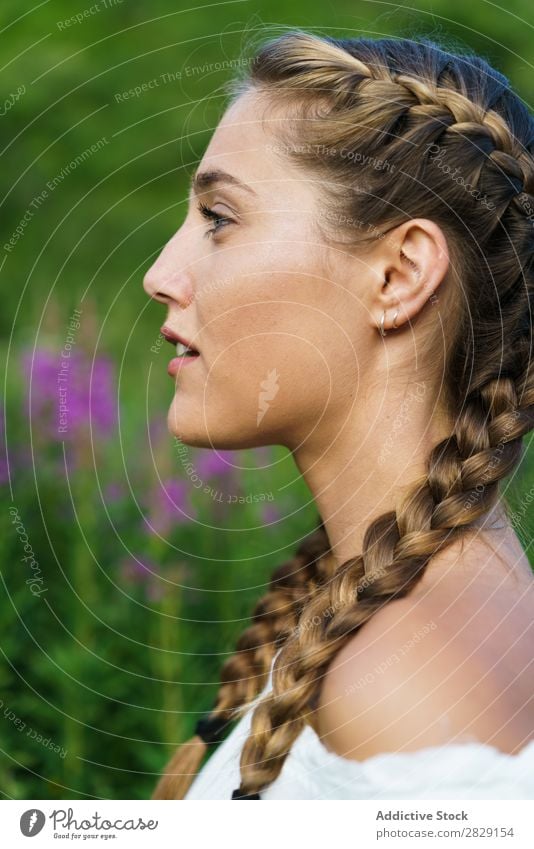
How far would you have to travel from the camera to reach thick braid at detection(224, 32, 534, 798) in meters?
1.21

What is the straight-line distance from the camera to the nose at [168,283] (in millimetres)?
1327

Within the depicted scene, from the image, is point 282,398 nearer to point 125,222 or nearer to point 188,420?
point 188,420

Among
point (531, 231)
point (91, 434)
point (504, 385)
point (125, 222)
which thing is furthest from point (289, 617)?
point (125, 222)

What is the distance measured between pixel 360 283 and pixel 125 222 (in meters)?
4.00

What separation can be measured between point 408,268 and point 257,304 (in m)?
0.20

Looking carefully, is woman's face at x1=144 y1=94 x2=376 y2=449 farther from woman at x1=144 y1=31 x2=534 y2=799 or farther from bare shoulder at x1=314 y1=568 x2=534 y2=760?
bare shoulder at x1=314 y1=568 x2=534 y2=760

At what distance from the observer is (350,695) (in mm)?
1048

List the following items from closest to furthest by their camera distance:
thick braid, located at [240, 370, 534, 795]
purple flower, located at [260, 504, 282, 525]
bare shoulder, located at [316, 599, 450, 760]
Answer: bare shoulder, located at [316, 599, 450, 760]
thick braid, located at [240, 370, 534, 795]
purple flower, located at [260, 504, 282, 525]

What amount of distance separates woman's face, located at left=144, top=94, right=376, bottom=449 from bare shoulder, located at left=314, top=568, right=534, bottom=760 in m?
0.33

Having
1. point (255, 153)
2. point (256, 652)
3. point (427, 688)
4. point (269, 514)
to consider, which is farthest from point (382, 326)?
point (269, 514)

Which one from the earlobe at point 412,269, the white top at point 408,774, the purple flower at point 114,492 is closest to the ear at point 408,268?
the earlobe at point 412,269

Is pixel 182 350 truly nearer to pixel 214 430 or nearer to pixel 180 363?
pixel 180 363

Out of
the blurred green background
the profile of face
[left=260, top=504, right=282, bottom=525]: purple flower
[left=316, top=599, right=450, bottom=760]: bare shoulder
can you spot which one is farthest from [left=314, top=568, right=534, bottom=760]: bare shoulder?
[left=260, top=504, right=282, bottom=525]: purple flower

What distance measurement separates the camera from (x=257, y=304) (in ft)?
4.11
